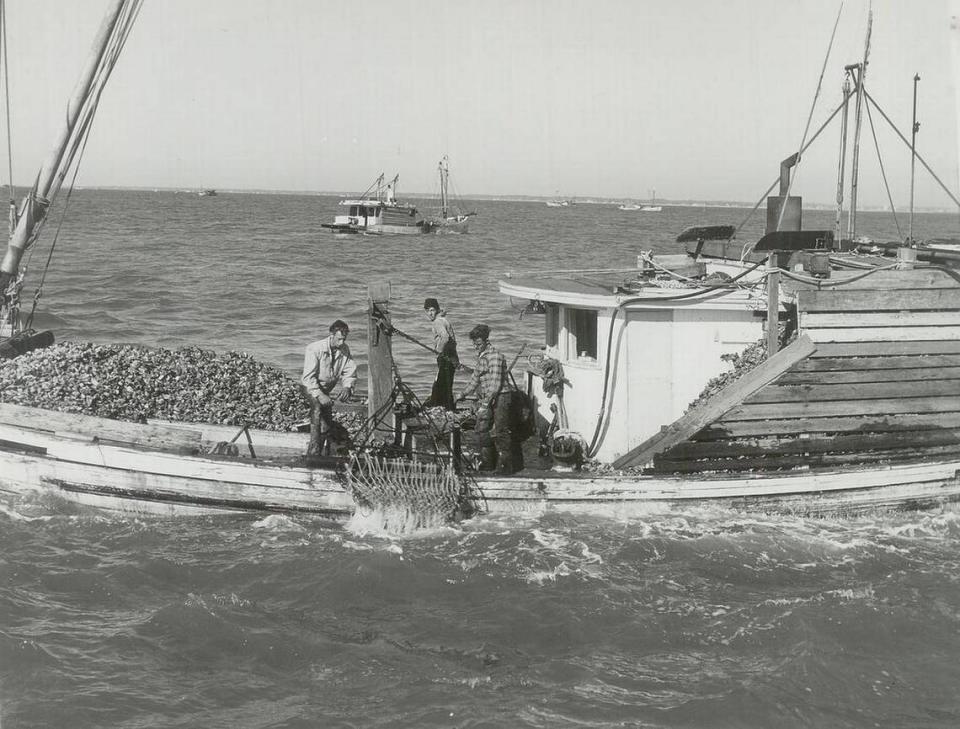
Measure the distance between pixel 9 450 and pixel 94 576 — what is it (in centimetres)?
265

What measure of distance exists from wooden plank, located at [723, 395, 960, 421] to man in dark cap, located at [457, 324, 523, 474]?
7.90 feet

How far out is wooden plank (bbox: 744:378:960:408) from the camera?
1072cm

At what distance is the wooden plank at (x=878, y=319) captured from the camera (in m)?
10.9

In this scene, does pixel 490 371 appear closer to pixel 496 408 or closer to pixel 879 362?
pixel 496 408

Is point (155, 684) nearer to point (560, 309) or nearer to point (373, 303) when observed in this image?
point (373, 303)

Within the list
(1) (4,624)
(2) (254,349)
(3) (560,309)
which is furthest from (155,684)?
(2) (254,349)

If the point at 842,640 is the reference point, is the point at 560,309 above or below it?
above

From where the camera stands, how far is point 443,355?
40.0 feet

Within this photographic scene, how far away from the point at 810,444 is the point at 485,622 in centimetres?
453

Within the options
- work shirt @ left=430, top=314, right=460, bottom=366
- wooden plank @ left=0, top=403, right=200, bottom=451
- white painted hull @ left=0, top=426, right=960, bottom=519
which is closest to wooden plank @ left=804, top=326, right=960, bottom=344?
white painted hull @ left=0, top=426, right=960, bottom=519

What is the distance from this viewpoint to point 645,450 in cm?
1100

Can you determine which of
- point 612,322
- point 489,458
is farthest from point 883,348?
point 489,458

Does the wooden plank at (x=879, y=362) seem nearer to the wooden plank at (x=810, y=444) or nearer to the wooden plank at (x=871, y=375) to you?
the wooden plank at (x=871, y=375)

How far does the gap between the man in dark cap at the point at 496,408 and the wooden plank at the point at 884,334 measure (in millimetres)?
3510
